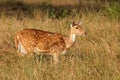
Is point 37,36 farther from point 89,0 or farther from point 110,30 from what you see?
point 89,0

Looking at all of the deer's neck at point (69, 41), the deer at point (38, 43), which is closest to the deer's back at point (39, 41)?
the deer at point (38, 43)

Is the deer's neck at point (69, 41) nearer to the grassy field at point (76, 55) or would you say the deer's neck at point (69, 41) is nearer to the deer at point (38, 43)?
the deer at point (38, 43)

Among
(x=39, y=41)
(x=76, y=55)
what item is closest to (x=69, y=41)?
(x=39, y=41)

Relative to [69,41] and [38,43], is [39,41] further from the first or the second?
[69,41]

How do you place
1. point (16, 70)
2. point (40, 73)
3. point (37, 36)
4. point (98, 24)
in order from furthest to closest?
point (98, 24), point (37, 36), point (16, 70), point (40, 73)

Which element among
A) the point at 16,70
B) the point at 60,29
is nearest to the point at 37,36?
the point at 16,70

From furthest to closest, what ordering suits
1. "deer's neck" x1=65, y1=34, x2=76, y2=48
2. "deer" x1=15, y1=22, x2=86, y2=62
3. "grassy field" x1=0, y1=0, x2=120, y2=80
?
1. "deer's neck" x1=65, y1=34, x2=76, y2=48
2. "deer" x1=15, y1=22, x2=86, y2=62
3. "grassy field" x1=0, y1=0, x2=120, y2=80

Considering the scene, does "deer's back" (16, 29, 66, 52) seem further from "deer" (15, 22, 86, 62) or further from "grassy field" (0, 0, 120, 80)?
"grassy field" (0, 0, 120, 80)

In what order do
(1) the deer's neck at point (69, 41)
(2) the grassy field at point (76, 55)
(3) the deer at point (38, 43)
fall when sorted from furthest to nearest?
(1) the deer's neck at point (69, 41)
(3) the deer at point (38, 43)
(2) the grassy field at point (76, 55)

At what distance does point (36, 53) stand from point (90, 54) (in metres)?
1.02

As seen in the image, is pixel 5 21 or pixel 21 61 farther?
pixel 5 21

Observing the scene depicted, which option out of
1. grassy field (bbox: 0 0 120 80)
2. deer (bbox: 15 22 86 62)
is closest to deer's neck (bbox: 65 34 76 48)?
deer (bbox: 15 22 86 62)

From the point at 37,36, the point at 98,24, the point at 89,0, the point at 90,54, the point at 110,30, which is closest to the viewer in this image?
the point at 90,54

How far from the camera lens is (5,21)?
39.1 feet
